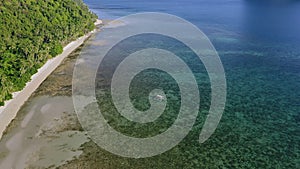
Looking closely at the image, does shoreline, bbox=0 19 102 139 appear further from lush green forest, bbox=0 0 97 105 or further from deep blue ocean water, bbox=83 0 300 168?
deep blue ocean water, bbox=83 0 300 168

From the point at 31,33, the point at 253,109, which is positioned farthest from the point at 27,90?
the point at 253,109

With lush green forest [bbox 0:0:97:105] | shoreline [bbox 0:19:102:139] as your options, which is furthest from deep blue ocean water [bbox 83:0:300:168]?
lush green forest [bbox 0:0:97:105]

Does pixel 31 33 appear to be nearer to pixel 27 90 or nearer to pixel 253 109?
pixel 27 90

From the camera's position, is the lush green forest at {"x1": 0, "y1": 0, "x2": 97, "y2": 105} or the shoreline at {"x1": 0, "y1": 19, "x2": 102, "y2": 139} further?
the lush green forest at {"x1": 0, "y1": 0, "x2": 97, "y2": 105}

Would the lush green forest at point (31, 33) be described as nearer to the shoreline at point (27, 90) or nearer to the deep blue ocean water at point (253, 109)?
the shoreline at point (27, 90)

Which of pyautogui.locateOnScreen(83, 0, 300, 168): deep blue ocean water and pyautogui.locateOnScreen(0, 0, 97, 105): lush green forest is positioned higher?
pyautogui.locateOnScreen(0, 0, 97, 105): lush green forest

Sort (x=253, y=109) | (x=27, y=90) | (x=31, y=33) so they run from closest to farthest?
(x=253, y=109) < (x=27, y=90) < (x=31, y=33)
